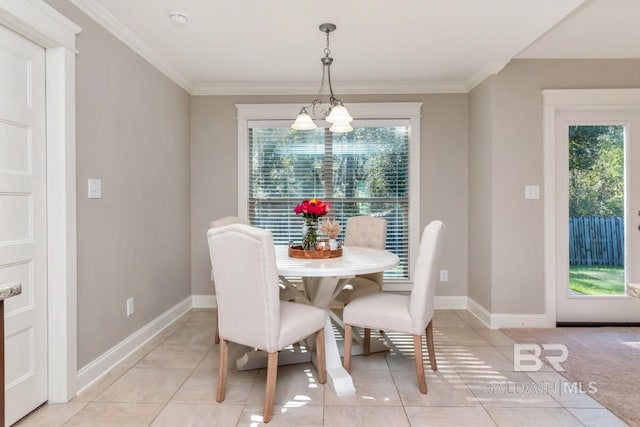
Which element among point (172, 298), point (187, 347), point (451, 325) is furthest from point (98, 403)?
point (451, 325)

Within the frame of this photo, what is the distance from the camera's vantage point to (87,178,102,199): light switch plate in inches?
88.9

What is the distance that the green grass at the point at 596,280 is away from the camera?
336 centimetres

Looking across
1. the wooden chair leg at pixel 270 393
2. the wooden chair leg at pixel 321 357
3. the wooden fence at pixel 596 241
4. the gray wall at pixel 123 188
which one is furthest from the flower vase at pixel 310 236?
the wooden fence at pixel 596 241

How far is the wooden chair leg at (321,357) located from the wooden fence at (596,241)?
2.54m

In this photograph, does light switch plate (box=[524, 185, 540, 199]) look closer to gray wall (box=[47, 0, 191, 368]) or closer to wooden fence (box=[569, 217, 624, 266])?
wooden fence (box=[569, 217, 624, 266])

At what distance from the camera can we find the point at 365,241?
3.34 metres

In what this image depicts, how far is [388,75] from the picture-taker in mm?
3613

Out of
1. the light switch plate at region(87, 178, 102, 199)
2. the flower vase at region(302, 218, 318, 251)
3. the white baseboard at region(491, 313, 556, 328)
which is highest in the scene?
the light switch plate at region(87, 178, 102, 199)

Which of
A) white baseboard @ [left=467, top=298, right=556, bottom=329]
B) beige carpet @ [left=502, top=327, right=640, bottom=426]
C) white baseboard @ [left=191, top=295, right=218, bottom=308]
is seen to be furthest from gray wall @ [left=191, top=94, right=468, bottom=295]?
beige carpet @ [left=502, top=327, right=640, bottom=426]

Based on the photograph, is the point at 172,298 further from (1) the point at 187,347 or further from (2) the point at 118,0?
(2) the point at 118,0

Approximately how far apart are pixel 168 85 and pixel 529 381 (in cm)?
358

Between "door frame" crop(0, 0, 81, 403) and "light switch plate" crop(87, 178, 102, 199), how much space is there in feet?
0.60

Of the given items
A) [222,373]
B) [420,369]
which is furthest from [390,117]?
[222,373]

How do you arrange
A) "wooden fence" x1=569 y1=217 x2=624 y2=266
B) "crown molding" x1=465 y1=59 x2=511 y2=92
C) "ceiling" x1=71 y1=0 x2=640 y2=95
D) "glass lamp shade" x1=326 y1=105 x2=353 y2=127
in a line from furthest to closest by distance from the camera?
1. "wooden fence" x1=569 y1=217 x2=624 y2=266
2. "crown molding" x1=465 y1=59 x2=511 y2=92
3. "glass lamp shade" x1=326 y1=105 x2=353 y2=127
4. "ceiling" x1=71 y1=0 x2=640 y2=95
